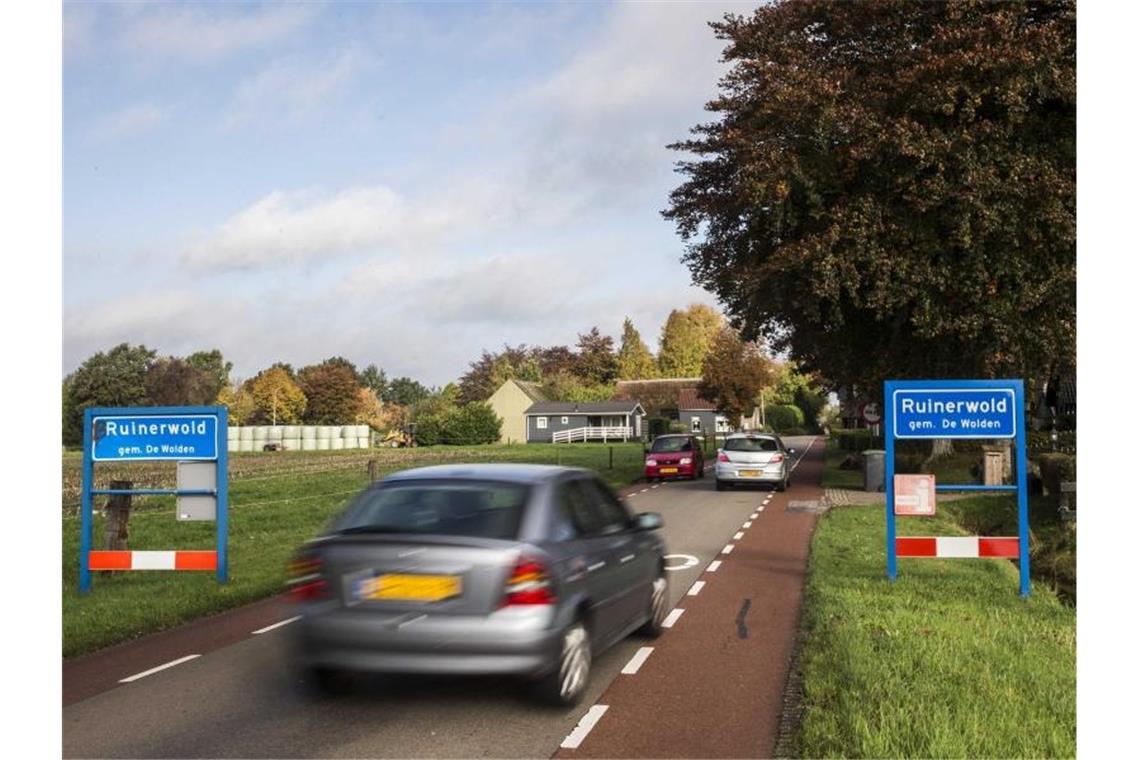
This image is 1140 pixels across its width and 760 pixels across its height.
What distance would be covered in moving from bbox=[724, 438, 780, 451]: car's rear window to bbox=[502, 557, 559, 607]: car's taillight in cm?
2055

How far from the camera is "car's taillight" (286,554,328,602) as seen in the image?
6.29 meters

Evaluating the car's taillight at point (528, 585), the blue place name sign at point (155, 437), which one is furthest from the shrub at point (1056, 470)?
the car's taillight at point (528, 585)

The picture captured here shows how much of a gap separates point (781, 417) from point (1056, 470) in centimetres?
8600

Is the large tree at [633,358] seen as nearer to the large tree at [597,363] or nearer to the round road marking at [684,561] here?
the large tree at [597,363]

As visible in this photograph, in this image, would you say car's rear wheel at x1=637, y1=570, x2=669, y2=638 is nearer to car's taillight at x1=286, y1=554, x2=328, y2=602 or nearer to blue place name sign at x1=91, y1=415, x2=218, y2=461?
car's taillight at x1=286, y1=554, x2=328, y2=602

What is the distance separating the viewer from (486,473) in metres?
6.96

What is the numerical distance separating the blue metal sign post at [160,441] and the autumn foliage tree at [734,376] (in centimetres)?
5151

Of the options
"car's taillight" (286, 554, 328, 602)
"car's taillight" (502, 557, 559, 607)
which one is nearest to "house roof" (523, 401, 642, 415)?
"car's taillight" (286, 554, 328, 602)

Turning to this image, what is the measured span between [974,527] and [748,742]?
14.6 metres

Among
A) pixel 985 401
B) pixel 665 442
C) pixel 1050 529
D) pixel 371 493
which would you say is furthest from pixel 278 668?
pixel 665 442

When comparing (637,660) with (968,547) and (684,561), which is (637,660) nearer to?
(968,547)

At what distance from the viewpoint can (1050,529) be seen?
1769 centimetres

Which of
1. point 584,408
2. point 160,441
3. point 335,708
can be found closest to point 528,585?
point 335,708
